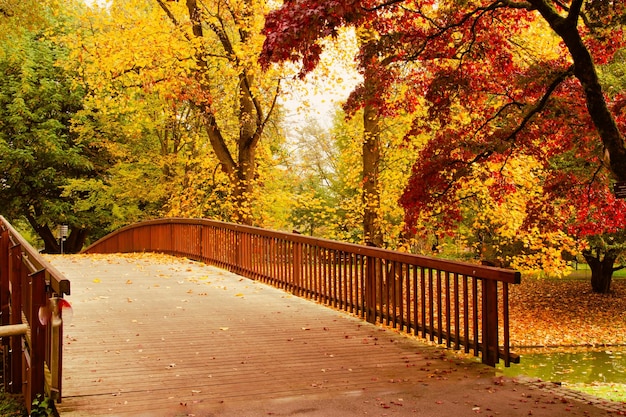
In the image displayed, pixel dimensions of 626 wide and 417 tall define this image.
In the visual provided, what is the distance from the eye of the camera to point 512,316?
21.8 metres

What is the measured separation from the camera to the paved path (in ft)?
16.8

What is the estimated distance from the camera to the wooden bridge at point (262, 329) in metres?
5.59

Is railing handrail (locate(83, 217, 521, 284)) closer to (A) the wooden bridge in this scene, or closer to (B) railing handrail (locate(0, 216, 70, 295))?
(A) the wooden bridge

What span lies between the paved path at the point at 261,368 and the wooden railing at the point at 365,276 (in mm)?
244

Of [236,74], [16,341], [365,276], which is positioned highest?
[236,74]

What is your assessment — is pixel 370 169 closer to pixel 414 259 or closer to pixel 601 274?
pixel 414 259

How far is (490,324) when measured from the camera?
256 inches

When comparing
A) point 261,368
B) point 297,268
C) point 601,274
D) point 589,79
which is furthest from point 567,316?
point 261,368

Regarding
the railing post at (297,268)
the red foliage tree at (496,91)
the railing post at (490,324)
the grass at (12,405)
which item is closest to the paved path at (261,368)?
the railing post at (490,324)

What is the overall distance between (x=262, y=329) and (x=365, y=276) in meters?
1.55

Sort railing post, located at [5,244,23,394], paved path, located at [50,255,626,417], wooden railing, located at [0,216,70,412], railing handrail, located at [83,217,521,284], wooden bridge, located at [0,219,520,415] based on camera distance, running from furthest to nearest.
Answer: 1. railing handrail, located at [83,217,521,284]
2. railing post, located at [5,244,23,394]
3. wooden bridge, located at [0,219,520,415]
4. paved path, located at [50,255,626,417]
5. wooden railing, located at [0,216,70,412]

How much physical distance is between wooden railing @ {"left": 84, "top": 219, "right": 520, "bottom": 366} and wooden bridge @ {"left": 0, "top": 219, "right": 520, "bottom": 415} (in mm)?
20

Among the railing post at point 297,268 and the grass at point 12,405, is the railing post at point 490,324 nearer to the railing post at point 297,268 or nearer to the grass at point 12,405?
the grass at point 12,405

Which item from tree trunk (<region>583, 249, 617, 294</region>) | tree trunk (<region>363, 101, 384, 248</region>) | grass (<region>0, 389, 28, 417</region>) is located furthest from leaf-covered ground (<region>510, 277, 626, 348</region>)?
grass (<region>0, 389, 28, 417</region>)
